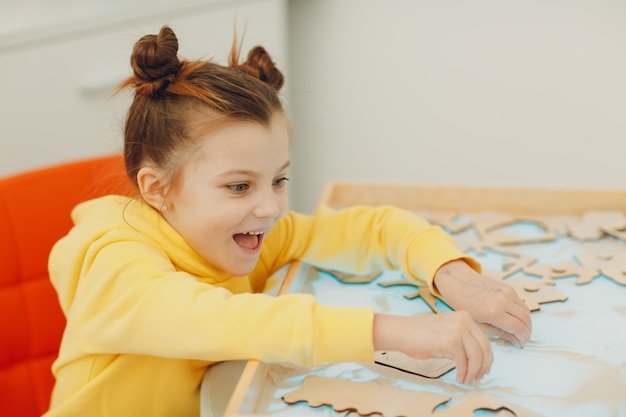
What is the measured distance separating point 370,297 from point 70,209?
434mm

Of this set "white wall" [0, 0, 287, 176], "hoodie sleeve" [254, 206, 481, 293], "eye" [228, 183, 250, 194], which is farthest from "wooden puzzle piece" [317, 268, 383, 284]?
"white wall" [0, 0, 287, 176]

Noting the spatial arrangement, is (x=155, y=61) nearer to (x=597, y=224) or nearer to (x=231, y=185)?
(x=231, y=185)

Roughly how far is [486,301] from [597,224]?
1.12 ft

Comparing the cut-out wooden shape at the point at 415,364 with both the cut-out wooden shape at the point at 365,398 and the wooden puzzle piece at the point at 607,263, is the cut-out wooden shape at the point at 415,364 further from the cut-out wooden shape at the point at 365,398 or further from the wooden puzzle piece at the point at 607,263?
the wooden puzzle piece at the point at 607,263

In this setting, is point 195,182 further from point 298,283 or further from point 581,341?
point 581,341

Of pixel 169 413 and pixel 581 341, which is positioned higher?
pixel 581 341

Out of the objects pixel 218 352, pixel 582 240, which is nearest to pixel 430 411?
pixel 218 352

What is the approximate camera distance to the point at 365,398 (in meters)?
0.64

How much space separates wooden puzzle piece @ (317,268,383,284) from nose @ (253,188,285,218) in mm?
177

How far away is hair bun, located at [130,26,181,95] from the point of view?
2.58 ft

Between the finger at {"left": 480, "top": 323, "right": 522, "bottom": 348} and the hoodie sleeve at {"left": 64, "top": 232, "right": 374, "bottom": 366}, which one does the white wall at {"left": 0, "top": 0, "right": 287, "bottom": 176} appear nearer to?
the hoodie sleeve at {"left": 64, "top": 232, "right": 374, "bottom": 366}

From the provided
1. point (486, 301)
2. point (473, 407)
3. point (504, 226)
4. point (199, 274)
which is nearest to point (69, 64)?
point (199, 274)

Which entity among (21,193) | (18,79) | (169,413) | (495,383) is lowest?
(169,413)

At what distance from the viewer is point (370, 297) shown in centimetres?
88
